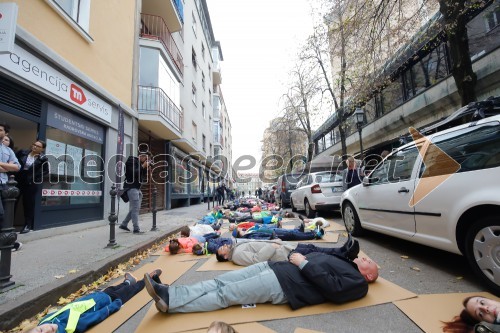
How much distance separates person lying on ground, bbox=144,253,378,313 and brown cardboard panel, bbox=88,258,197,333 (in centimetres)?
35

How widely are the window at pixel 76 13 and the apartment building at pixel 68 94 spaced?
2 centimetres

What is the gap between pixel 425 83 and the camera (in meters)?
13.3

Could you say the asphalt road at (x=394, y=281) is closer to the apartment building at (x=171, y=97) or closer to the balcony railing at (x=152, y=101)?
the apartment building at (x=171, y=97)

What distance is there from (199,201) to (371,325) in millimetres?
23297

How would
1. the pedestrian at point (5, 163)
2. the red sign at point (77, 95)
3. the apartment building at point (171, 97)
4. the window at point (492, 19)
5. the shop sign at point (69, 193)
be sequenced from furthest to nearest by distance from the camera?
1. the apartment building at point (171, 97)
2. the window at point (492, 19)
3. the red sign at point (77, 95)
4. the shop sign at point (69, 193)
5. the pedestrian at point (5, 163)

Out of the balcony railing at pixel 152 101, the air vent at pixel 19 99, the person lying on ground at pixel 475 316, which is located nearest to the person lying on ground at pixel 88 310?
the person lying on ground at pixel 475 316

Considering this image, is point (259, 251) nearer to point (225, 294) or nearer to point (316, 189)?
point (225, 294)

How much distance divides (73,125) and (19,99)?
171cm

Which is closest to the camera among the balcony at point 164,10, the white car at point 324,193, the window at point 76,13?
the window at point 76,13

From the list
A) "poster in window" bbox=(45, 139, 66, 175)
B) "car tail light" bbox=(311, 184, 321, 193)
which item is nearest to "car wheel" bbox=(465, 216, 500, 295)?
"car tail light" bbox=(311, 184, 321, 193)

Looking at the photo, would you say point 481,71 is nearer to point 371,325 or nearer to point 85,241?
point 371,325

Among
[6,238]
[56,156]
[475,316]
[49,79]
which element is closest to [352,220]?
[475,316]

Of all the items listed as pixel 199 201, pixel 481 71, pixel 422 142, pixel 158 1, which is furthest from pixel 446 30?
pixel 199 201

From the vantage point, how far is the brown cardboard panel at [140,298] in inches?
92.6
